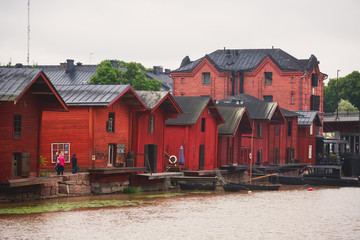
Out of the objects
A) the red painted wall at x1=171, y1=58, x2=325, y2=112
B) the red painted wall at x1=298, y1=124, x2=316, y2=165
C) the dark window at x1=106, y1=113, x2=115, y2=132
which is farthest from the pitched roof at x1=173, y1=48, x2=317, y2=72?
the dark window at x1=106, y1=113, x2=115, y2=132

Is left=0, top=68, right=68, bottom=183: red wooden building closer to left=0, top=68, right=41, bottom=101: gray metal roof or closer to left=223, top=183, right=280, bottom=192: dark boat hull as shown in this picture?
left=0, top=68, right=41, bottom=101: gray metal roof

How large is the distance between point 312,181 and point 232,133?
10088 mm

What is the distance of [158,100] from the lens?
48.5 meters

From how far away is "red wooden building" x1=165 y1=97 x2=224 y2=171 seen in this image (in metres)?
55.2

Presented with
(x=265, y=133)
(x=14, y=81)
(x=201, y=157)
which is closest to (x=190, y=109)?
(x=201, y=157)

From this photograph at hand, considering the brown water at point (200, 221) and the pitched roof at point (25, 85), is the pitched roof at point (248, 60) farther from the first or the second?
the pitched roof at point (25, 85)

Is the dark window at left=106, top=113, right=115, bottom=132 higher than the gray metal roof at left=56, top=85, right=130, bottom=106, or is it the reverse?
the gray metal roof at left=56, top=85, right=130, bottom=106

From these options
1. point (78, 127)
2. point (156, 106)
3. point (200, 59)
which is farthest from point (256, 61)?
point (78, 127)

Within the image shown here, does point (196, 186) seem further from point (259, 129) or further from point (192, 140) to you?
point (259, 129)

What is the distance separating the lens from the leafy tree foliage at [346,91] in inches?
5438

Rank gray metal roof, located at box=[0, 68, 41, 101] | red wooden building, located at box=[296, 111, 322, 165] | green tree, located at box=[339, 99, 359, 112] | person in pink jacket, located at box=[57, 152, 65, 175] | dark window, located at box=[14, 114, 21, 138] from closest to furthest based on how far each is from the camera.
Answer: gray metal roof, located at box=[0, 68, 41, 101] → dark window, located at box=[14, 114, 21, 138] → person in pink jacket, located at box=[57, 152, 65, 175] → red wooden building, located at box=[296, 111, 322, 165] → green tree, located at box=[339, 99, 359, 112]

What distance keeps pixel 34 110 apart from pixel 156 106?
1178 centimetres

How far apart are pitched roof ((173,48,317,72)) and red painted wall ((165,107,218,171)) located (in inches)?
1553

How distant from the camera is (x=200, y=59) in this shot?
333ft
